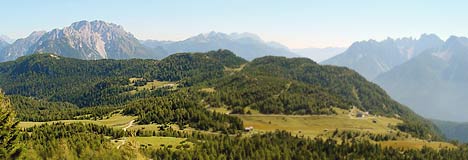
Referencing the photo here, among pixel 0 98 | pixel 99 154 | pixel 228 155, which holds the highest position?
pixel 0 98

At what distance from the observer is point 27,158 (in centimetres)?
7431

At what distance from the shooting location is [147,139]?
184 metres

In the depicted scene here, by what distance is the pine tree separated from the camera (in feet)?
221

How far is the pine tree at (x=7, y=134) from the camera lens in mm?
67500

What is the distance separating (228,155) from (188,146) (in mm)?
17038

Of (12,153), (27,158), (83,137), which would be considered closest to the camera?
(12,153)

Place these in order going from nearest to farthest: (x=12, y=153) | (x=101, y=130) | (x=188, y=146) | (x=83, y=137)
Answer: (x=12, y=153), (x=83, y=137), (x=188, y=146), (x=101, y=130)

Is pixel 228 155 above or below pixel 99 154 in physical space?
below

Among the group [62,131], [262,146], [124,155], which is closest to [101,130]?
[62,131]

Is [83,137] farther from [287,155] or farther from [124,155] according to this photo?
[124,155]

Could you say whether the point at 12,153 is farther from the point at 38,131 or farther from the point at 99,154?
the point at 38,131

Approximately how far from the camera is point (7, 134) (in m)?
68.6

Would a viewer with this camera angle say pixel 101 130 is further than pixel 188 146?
Yes

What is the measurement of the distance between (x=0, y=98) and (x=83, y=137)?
89.3 meters
